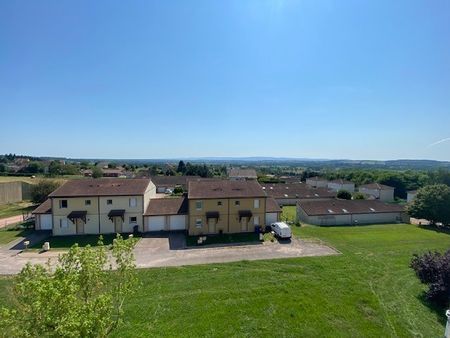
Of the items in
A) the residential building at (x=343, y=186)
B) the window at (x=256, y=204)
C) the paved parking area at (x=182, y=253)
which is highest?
the window at (x=256, y=204)

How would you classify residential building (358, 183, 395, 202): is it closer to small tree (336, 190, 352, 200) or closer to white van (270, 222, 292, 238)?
small tree (336, 190, 352, 200)

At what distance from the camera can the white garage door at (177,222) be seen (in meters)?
33.4

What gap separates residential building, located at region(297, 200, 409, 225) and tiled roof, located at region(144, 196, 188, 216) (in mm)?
18829

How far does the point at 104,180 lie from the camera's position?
1396 inches

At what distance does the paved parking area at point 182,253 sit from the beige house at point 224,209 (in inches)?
134

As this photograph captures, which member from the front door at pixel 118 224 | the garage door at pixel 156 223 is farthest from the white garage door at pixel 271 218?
the front door at pixel 118 224

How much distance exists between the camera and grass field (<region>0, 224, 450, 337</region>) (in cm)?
1469

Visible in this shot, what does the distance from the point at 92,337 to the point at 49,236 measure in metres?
28.7

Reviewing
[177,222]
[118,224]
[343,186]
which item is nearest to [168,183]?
[177,222]

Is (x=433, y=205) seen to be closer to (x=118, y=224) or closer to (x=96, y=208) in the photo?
(x=118, y=224)

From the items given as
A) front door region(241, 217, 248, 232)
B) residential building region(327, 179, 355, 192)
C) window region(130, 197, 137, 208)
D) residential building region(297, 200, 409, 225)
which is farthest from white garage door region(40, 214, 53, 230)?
residential building region(327, 179, 355, 192)

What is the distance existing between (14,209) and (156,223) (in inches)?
1173

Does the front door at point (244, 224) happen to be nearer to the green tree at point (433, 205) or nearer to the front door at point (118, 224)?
the front door at point (118, 224)

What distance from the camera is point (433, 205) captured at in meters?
39.9
